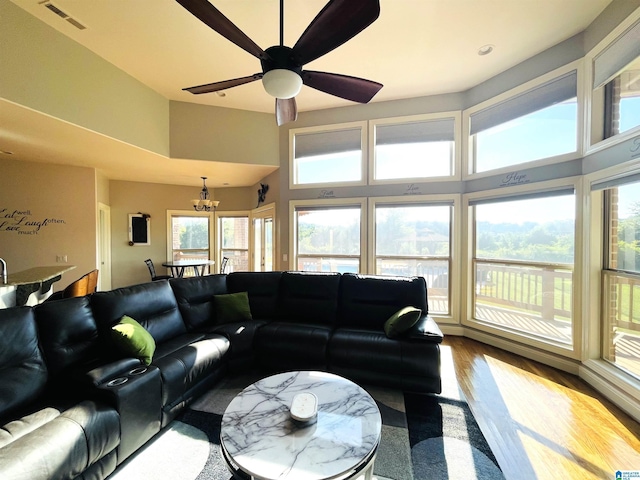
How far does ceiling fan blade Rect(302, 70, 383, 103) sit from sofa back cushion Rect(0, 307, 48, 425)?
2580mm

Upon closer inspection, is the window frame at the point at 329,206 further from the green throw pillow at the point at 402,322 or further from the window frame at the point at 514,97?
the green throw pillow at the point at 402,322

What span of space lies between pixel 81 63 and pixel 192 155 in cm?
165

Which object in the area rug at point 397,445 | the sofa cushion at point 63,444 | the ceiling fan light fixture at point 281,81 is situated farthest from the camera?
the ceiling fan light fixture at point 281,81

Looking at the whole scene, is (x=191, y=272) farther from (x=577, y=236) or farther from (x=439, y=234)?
(x=577, y=236)

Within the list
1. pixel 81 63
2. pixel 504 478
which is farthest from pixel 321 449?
pixel 81 63

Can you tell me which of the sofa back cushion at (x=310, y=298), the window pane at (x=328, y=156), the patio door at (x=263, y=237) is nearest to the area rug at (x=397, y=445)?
the sofa back cushion at (x=310, y=298)

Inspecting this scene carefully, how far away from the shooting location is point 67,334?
1.92 meters

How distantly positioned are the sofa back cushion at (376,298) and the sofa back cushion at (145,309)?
72.6 inches

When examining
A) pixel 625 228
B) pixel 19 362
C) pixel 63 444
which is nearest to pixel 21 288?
pixel 19 362

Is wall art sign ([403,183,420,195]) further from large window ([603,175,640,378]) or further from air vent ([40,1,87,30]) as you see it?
air vent ([40,1,87,30])

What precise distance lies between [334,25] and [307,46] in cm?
24

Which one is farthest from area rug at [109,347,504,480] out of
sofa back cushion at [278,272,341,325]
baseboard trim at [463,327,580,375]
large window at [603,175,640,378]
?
large window at [603,175,640,378]

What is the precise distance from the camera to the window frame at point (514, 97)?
112 inches

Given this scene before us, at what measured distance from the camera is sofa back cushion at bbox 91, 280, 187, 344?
85.9 inches
